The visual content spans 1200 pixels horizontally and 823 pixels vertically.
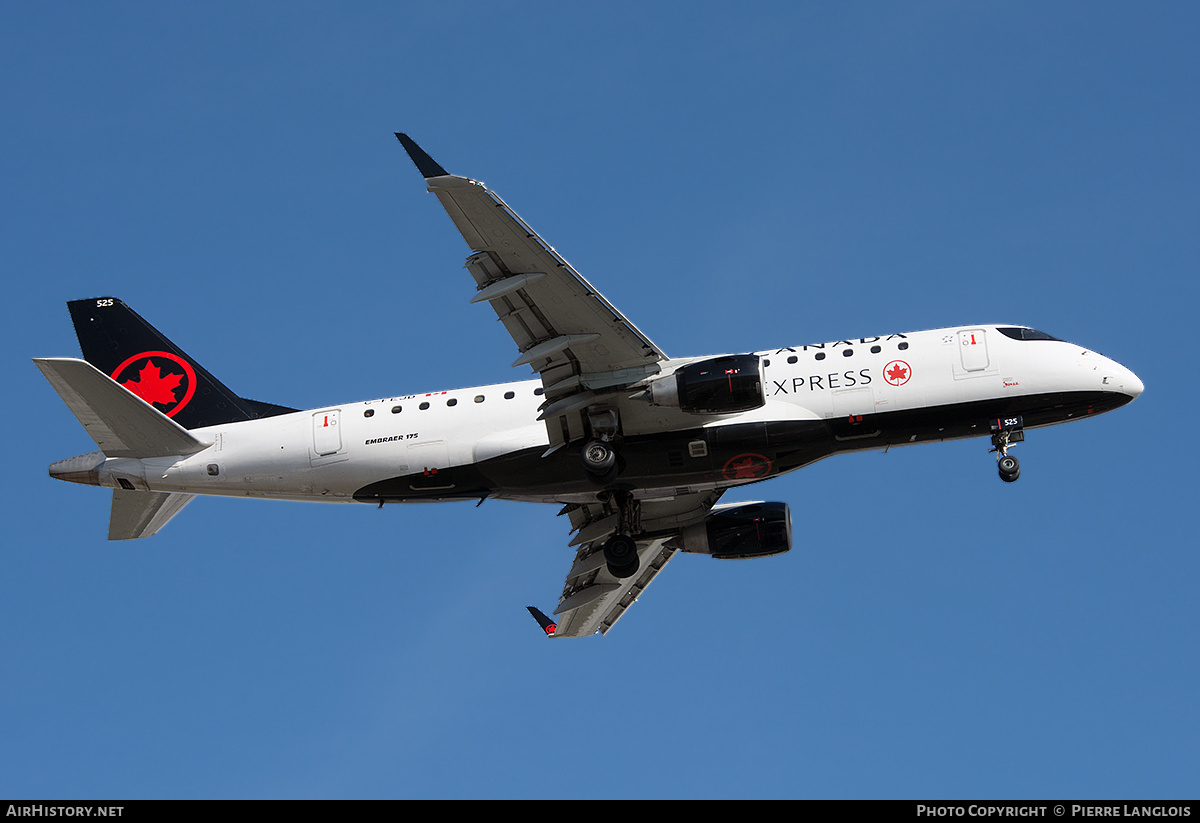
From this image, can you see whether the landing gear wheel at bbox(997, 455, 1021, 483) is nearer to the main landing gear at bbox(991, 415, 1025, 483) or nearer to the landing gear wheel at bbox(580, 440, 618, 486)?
the main landing gear at bbox(991, 415, 1025, 483)

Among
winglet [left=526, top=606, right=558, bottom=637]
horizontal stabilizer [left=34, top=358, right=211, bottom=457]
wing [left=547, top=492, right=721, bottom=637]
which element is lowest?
winglet [left=526, top=606, right=558, bottom=637]

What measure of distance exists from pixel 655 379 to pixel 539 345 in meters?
3.48

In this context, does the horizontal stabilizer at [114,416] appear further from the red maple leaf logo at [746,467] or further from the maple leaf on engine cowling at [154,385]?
the red maple leaf logo at [746,467]

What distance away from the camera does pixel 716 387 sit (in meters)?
32.1

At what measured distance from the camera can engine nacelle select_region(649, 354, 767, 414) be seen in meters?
32.1

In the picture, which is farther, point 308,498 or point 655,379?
point 308,498

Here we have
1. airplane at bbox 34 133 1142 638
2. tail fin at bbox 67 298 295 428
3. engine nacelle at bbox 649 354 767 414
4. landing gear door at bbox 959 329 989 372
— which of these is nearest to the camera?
engine nacelle at bbox 649 354 767 414

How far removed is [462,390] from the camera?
3566cm

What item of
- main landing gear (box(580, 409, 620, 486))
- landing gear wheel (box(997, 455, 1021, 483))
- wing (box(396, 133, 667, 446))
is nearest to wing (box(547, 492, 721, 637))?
main landing gear (box(580, 409, 620, 486))

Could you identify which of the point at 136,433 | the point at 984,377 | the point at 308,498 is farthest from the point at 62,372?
the point at 984,377

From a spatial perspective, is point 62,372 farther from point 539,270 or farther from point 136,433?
point 539,270

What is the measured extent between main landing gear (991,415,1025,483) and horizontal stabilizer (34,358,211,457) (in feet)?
77.0

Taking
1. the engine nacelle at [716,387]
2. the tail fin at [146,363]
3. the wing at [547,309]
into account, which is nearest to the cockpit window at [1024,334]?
the engine nacelle at [716,387]
